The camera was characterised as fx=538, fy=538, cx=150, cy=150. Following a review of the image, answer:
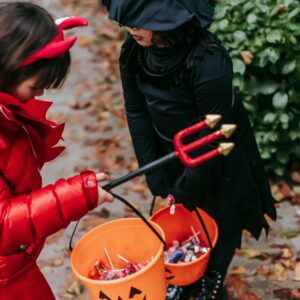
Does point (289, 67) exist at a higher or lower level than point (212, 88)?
lower

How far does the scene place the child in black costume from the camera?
81.9 inches

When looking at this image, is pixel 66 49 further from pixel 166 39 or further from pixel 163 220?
pixel 163 220

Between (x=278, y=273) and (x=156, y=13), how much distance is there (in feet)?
5.68

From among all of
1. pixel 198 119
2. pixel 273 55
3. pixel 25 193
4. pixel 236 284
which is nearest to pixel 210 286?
pixel 236 284

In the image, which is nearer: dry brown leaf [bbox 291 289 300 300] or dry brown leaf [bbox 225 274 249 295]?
dry brown leaf [bbox 291 289 300 300]

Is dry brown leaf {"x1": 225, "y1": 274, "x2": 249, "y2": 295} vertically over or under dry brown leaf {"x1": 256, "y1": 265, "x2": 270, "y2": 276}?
under

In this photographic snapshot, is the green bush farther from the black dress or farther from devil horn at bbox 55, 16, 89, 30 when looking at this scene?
devil horn at bbox 55, 16, 89, 30

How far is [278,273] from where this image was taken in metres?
3.04

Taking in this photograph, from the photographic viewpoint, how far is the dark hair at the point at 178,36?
210 cm

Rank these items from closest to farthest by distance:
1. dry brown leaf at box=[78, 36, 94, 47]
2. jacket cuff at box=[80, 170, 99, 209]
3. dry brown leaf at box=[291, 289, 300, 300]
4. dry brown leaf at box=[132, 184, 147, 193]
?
jacket cuff at box=[80, 170, 99, 209] < dry brown leaf at box=[291, 289, 300, 300] < dry brown leaf at box=[132, 184, 147, 193] < dry brown leaf at box=[78, 36, 94, 47]

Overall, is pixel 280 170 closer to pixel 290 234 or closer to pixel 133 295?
pixel 290 234

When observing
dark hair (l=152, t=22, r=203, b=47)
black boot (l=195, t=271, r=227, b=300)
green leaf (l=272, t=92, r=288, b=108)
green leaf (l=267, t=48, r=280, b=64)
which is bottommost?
black boot (l=195, t=271, r=227, b=300)

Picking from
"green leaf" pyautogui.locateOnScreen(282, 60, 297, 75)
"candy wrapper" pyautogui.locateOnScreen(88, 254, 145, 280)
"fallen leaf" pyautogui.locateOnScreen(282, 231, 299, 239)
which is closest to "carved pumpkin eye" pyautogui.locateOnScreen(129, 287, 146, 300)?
"candy wrapper" pyautogui.locateOnScreen(88, 254, 145, 280)

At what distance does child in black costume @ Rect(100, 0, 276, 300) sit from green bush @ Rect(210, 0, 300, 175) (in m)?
0.96
